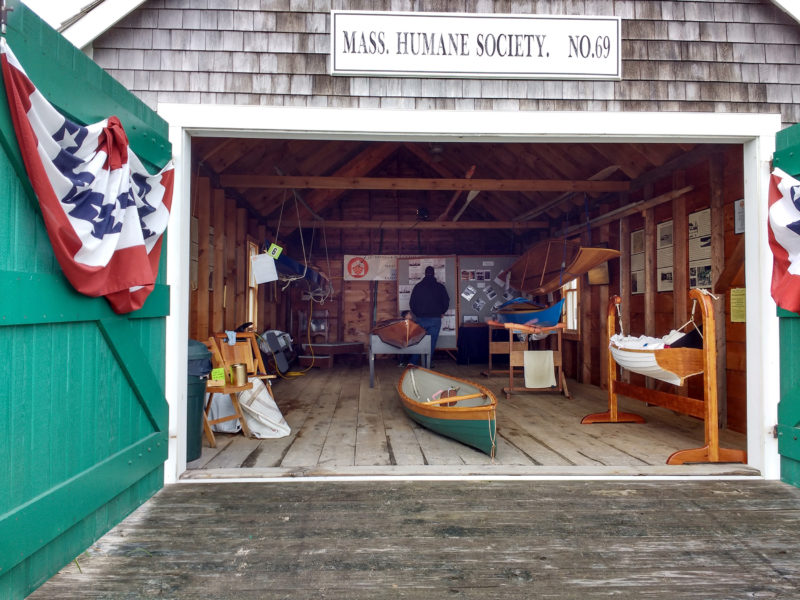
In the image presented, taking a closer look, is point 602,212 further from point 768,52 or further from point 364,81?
point 364,81

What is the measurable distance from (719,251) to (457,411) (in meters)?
3.06

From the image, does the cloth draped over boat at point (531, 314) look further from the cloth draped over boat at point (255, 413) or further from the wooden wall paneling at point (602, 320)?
the cloth draped over boat at point (255, 413)

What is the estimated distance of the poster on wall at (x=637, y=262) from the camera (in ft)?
20.6

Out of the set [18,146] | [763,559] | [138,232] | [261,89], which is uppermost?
[261,89]

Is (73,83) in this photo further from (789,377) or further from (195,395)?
(789,377)

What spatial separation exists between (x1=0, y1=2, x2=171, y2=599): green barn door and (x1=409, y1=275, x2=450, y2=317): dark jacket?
791 centimetres

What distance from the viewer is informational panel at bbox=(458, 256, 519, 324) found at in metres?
11.2

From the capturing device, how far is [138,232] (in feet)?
7.55

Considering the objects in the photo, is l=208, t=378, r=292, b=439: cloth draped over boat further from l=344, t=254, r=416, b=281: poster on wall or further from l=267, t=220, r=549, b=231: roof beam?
l=344, t=254, r=416, b=281: poster on wall

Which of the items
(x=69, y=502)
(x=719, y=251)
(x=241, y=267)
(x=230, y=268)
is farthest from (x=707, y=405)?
(x=241, y=267)

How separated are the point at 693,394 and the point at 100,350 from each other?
5212mm

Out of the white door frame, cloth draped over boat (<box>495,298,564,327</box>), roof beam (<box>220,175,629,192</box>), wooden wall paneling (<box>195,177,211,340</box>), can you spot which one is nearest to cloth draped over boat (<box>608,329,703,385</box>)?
the white door frame

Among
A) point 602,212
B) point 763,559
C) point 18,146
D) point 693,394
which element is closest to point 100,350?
point 18,146

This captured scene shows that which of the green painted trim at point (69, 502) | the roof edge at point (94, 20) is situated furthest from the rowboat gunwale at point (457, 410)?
the roof edge at point (94, 20)
